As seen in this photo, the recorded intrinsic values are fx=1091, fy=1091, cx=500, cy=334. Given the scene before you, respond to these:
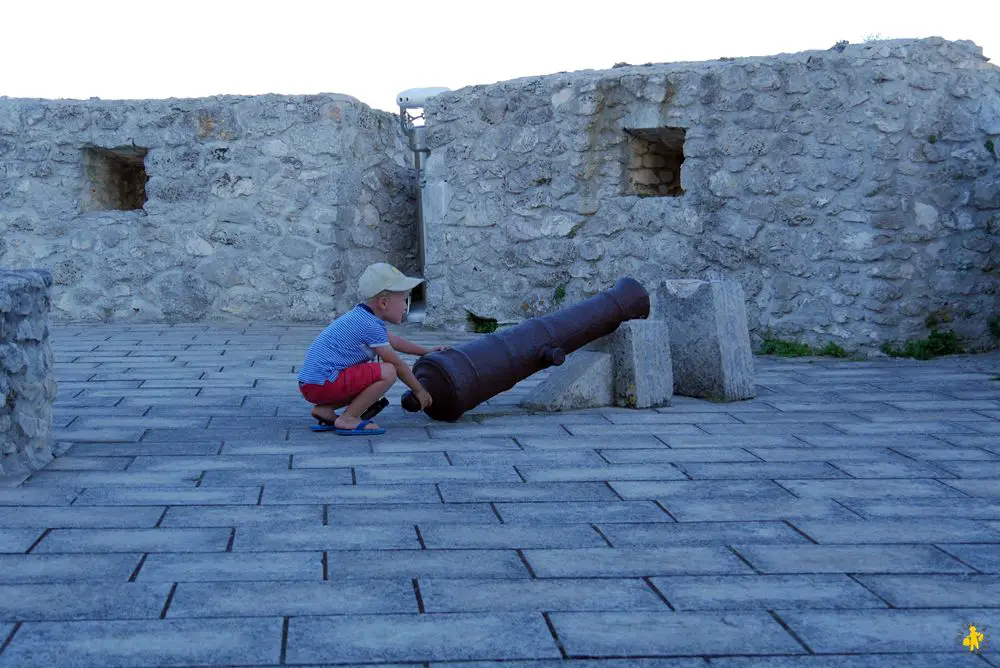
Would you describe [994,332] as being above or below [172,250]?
below

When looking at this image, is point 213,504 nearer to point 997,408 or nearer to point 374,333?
point 374,333

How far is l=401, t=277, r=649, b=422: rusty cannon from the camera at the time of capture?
5316mm

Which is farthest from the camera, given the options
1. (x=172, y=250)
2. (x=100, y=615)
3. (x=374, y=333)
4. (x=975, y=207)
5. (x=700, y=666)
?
(x=172, y=250)

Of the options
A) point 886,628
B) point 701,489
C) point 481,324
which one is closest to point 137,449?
point 701,489

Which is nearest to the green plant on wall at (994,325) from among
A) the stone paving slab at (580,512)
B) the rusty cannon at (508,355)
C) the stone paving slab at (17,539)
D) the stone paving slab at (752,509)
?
the rusty cannon at (508,355)

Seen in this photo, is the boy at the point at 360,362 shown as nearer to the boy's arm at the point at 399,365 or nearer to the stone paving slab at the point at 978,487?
the boy's arm at the point at 399,365

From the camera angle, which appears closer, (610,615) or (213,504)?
(610,615)

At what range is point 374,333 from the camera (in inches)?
205

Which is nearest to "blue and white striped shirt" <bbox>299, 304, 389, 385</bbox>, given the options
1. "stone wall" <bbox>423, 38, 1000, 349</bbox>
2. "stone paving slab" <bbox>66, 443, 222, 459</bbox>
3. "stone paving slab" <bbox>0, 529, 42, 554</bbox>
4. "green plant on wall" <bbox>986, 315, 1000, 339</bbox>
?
"stone paving slab" <bbox>66, 443, 222, 459</bbox>

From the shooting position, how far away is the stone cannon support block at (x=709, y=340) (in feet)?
20.1

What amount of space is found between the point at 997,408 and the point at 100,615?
15.7 feet

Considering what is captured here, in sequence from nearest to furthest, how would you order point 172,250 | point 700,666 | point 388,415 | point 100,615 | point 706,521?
point 700,666
point 100,615
point 706,521
point 388,415
point 172,250

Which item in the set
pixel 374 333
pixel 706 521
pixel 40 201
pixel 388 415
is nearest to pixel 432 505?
pixel 706 521

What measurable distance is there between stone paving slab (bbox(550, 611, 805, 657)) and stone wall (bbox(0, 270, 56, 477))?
248 cm
